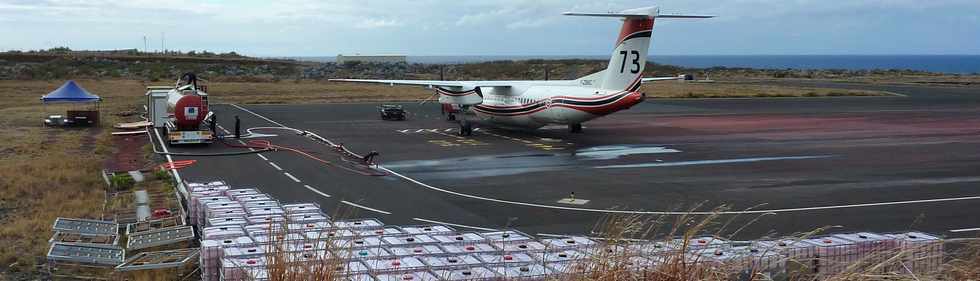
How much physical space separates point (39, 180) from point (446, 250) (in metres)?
17.8

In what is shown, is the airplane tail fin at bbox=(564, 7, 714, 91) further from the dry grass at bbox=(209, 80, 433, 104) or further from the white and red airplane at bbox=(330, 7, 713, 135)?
the dry grass at bbox=(209, 80, 433, 104)

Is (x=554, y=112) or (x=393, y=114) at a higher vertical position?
(x=554, y=112)

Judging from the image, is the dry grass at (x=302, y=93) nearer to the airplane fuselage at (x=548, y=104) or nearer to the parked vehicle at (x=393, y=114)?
the parked vehicle at (x=393, y=114)

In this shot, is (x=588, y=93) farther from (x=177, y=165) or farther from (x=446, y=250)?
(x=446, y=250)

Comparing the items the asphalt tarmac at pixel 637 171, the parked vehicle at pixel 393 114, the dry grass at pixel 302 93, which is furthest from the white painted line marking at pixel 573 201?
the dry grass at pixel 302 93

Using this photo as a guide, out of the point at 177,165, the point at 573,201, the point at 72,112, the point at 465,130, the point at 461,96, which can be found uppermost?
the point at 461,96

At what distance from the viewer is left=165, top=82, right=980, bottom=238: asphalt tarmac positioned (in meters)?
20.9

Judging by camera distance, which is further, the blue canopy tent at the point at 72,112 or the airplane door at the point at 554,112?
the blue canopy tent at the point at 72,112

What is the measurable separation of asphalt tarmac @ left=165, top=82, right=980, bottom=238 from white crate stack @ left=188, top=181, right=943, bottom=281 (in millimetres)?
5884

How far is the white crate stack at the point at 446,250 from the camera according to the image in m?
8.41

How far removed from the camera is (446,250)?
1158 cm

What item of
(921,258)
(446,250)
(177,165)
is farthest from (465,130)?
(921,258)

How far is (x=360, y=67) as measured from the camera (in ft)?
381

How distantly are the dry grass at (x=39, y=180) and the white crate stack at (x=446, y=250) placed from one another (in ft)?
14.2
